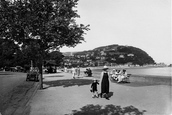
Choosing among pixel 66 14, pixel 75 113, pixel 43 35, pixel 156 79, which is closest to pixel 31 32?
pixel 43 35

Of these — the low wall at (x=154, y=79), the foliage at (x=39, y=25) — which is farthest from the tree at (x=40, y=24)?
the low wall at (x=154, y=79)

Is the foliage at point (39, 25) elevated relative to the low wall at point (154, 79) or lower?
elevated

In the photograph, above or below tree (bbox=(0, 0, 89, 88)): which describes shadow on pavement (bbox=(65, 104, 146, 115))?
below

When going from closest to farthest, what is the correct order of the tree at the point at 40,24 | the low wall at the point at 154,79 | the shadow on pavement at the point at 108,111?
the shadow on pavement at the point at 108,111, the tree at the point at 40,24, the low wall at the point at 154,79

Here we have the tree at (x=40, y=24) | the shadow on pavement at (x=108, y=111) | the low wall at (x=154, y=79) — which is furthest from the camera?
the low wall at (x=154, y=79)

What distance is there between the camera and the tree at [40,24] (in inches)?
493

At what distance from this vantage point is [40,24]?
43.5 ft

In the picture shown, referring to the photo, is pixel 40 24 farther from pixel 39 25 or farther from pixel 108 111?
pixel 108 111

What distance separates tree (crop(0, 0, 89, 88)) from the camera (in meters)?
12.5

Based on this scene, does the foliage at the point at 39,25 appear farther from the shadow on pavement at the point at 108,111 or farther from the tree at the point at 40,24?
the shadow on pavement at the point at 108,111

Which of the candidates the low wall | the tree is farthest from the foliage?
the low wall

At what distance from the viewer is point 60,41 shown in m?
14.0

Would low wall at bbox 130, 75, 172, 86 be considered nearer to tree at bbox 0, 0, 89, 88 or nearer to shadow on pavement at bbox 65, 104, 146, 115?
tree at bbox 0, 0, 89, 88

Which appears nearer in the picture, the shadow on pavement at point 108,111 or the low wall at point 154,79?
the shadow on pavement at point 108,111
